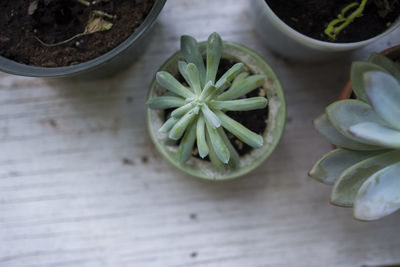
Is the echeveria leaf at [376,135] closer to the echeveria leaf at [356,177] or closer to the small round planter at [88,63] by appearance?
the echeveria leaf at [356,177]

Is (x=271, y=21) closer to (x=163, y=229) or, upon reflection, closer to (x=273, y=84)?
(x=273, y=84)

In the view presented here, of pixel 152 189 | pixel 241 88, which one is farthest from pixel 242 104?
pixel 152 189

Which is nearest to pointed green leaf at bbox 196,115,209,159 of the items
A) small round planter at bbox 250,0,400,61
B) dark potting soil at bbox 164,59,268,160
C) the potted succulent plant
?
the potted succulent plant

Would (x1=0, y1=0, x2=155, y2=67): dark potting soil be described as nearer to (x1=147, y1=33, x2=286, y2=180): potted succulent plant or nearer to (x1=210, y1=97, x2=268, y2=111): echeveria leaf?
(x1=147, y1=33, x2=286, y2=180): potted succulent plant

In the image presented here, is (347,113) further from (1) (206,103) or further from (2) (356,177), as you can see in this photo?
(1) (206,103)

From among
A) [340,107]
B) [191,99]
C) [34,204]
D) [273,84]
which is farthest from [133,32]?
[34,204]
